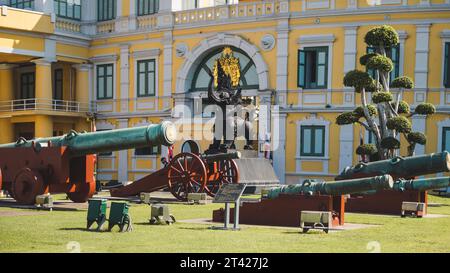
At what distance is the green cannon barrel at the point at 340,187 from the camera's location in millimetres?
17016

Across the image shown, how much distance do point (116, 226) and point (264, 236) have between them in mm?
3191

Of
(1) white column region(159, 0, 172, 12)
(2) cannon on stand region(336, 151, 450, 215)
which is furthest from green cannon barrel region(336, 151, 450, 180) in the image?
(1) white column region(159, 0, 172, 12)

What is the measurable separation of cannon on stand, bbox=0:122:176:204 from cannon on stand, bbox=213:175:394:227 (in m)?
3.56

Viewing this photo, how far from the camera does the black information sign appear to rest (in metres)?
17.0

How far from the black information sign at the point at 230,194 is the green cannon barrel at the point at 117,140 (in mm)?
4182

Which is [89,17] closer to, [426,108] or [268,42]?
[268,42]

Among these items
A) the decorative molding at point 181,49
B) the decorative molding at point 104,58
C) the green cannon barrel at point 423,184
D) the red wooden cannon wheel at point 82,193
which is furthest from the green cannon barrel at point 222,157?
the decorative molding at point 104,58

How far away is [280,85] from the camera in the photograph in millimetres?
36031

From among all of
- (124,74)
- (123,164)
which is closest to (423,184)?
(123,164)

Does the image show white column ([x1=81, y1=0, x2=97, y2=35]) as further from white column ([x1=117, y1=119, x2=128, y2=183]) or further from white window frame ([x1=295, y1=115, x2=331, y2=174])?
white window frame ([x1=295, y1=115, x2=331, y2=174])

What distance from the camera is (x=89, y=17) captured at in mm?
42969

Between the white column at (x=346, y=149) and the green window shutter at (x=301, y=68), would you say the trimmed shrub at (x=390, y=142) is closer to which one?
the white column at (x=346, y=149)
